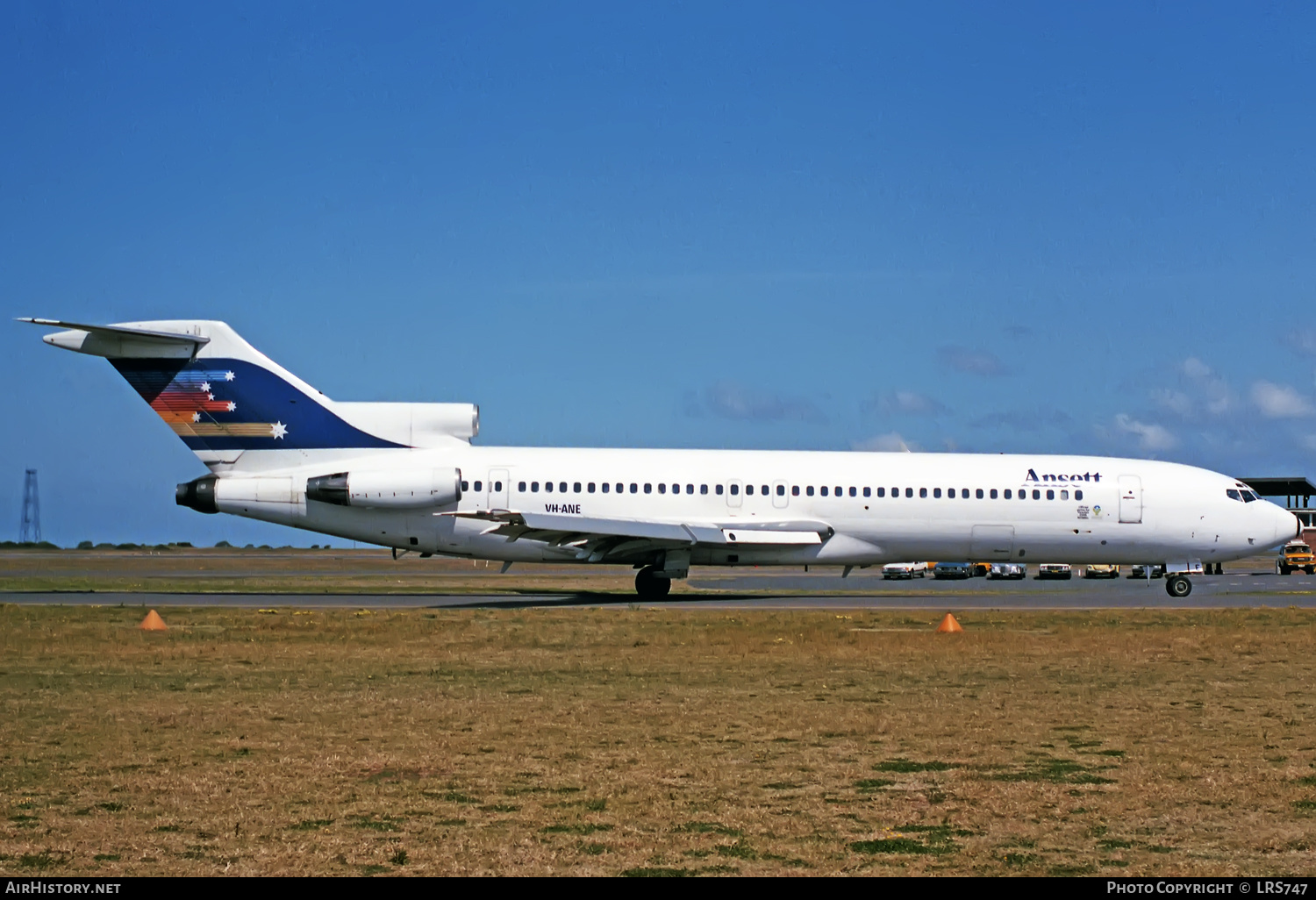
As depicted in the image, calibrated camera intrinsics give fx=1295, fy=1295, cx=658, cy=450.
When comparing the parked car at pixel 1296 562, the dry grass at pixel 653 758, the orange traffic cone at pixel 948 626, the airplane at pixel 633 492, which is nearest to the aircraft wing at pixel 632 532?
the airplane at pixel 633 492

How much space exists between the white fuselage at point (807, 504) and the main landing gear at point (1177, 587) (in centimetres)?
51

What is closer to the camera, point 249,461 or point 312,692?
point 312,692

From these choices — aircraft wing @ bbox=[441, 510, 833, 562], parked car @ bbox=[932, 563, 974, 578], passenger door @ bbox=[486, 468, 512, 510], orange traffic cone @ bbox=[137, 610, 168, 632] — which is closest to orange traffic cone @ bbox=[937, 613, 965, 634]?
aircraft wing @ bbox=[441, 510, 833, 562]

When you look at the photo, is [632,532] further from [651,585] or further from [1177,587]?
[1177,587]

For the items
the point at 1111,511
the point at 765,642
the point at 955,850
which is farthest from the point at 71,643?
the point at 1111,511

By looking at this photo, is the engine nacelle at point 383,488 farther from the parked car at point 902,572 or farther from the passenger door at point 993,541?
the parked car at point 902,572

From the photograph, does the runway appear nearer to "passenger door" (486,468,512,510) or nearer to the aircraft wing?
the aircraft wing

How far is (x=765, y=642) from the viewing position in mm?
21234

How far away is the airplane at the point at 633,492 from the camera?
33750mm

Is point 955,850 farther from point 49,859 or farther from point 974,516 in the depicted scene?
point 974,516

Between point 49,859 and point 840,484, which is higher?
point 840,484

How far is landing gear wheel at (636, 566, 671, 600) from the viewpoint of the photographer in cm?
3472

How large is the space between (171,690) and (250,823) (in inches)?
290
